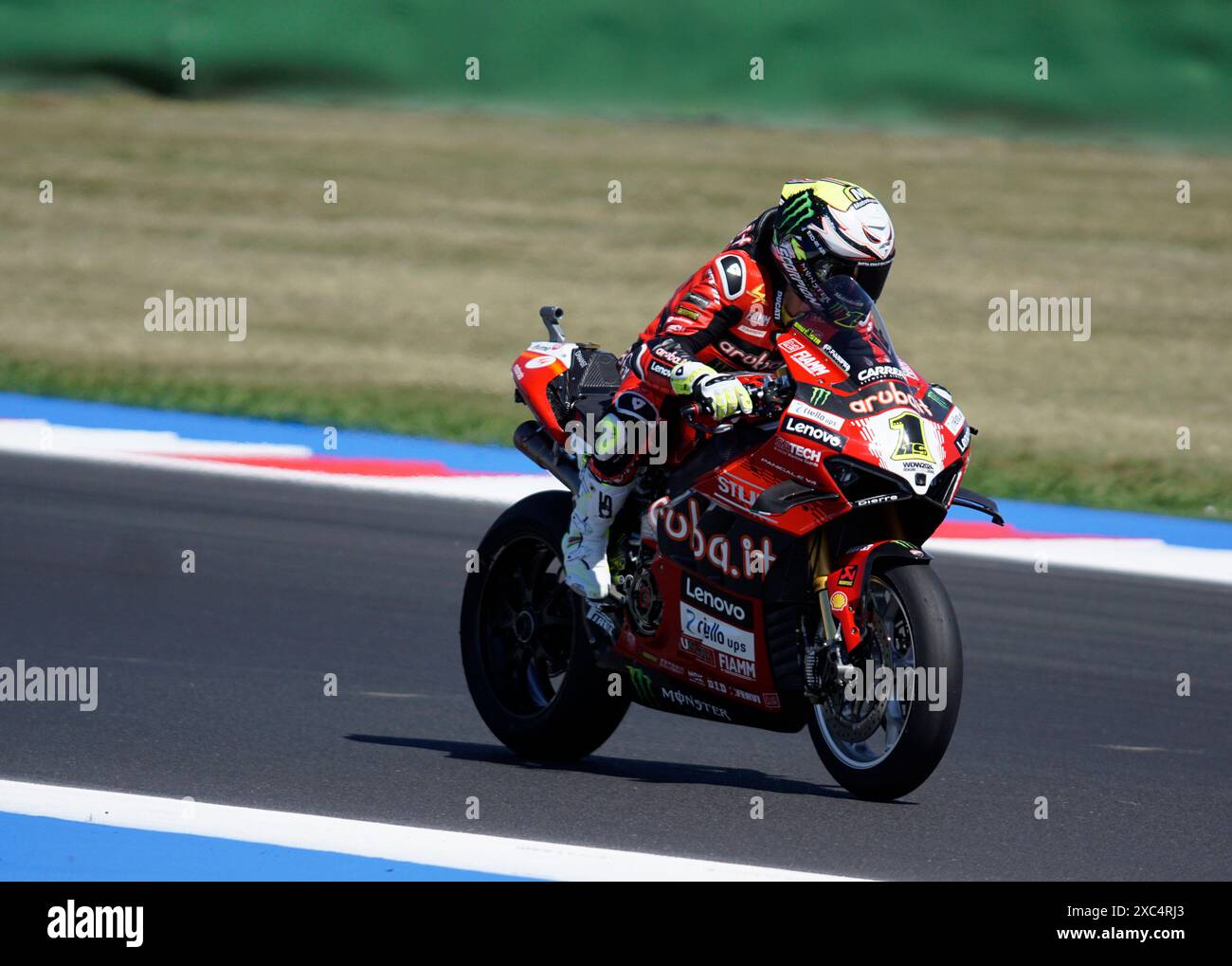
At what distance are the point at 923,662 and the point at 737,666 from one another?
73 centimetres

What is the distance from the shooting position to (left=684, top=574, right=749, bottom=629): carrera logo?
6.55 meters

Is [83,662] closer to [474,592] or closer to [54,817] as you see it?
[474,592]

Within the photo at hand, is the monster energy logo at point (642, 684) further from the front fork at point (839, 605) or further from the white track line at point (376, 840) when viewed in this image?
the white track line at point (376, 840)

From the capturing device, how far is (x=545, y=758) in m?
7.23

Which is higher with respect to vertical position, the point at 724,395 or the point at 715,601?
the point at 724,395

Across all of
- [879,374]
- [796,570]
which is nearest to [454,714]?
[796,570]

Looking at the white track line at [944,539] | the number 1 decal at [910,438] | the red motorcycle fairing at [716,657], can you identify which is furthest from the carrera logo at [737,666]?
the white track line at [944,539]

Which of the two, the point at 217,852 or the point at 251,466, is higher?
the point at 251,466

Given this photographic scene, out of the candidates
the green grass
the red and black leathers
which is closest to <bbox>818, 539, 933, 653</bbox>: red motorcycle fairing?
the red and black leathers

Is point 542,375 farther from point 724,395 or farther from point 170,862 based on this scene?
point 170,862

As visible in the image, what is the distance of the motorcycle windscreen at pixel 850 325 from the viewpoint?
20.7ft

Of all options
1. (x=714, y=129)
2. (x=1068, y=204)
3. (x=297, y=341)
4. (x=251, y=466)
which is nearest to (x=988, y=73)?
(x=1068, y=204)

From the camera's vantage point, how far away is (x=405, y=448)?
45.0 feet
